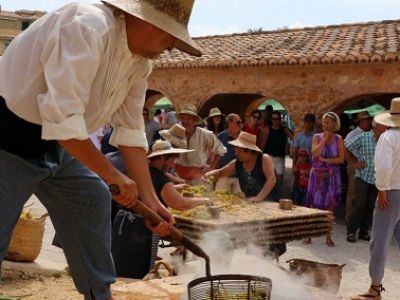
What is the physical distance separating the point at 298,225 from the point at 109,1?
13.0 feet

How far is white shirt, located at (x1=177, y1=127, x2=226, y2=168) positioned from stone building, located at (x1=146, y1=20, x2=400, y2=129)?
3915 mm

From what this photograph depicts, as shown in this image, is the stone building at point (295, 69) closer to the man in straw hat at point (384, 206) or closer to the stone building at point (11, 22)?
the man in straw hat at point (384, 206)

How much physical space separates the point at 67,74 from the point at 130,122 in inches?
32.6

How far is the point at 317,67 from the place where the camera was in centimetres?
1270

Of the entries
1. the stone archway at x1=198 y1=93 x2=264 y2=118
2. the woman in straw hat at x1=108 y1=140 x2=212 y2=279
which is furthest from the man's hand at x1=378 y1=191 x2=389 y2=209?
the stone archway at x1=198 y1=93 x2=264 y2=118

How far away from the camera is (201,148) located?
920cm

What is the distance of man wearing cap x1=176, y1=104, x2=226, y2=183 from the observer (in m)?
8.81

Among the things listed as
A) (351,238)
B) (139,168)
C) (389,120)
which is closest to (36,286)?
(139,168)

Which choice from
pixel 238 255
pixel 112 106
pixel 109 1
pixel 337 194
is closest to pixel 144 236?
pixel 238 255

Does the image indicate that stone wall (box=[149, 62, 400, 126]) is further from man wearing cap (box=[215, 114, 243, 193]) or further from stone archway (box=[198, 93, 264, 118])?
man wearing cap (box=[215, 114, 243, 193])

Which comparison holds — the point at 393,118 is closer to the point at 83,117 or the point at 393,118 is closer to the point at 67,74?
the point at 83,117

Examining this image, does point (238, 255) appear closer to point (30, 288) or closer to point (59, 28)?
point (30, 288)

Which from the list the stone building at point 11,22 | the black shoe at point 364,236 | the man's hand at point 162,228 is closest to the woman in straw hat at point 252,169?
the black shoe at point 364,236

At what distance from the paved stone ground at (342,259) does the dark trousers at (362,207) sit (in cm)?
28
